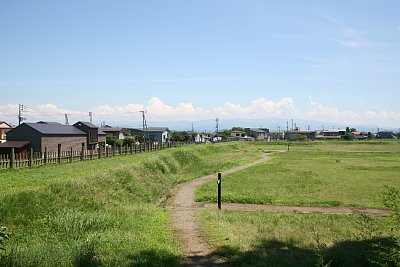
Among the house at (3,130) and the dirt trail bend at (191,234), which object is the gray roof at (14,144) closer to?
the dirt trail bend at (191,234)

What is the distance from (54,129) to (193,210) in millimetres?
35113

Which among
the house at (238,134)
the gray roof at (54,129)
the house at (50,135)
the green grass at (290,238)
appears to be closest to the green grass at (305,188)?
the green grass at (290,238)

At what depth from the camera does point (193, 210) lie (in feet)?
52.9

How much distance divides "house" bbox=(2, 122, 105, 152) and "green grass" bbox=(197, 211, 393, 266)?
31.9m

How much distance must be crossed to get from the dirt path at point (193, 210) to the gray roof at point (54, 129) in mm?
23598

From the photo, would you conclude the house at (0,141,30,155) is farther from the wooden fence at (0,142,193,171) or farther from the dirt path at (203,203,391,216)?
the dirt path at (203,203,391,216)

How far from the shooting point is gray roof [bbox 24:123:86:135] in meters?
43.1

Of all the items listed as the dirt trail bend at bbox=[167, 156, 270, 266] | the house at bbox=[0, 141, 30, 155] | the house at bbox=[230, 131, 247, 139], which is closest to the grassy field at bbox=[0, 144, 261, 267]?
the dirt trail bend at bbox=[167, 156, 270, 266]

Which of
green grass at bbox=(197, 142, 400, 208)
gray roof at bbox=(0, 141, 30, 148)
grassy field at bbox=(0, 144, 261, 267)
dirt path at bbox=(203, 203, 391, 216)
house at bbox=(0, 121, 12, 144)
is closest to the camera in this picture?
grassy field at bbox=(0, 144, 261, 267)

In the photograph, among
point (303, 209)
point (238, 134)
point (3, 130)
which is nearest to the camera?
point (303, 209)

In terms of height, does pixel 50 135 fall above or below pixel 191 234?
above

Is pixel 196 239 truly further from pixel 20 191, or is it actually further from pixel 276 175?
pixel 276 175

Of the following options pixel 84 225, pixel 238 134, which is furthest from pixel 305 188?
pixel 238 134

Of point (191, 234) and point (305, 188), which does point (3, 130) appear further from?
point (191, 234)
